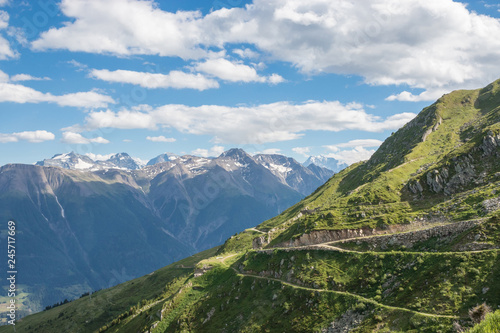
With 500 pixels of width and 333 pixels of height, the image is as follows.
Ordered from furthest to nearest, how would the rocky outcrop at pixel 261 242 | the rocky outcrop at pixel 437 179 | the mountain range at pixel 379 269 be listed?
the rocky outcrop at pixel 261 242, the rocky outcrop at pixel 437 179, the mountain range at pixel 379 269

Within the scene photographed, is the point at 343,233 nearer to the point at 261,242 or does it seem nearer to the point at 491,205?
the point at 491,205

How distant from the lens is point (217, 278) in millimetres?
104375

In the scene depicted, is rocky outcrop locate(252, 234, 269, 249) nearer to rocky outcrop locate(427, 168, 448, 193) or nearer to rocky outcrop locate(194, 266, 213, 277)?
rocky outcrop locate(194, 266, 213, 277)

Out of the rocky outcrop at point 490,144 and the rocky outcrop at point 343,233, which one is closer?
the rocky outcrop at point 343,233

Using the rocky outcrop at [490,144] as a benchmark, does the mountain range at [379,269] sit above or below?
below

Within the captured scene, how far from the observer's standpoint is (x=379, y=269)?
67.2 m

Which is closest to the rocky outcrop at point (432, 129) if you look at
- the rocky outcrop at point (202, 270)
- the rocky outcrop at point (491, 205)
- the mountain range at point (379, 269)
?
the mountain range at point (379, 269)

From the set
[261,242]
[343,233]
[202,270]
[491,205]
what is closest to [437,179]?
[491,205]

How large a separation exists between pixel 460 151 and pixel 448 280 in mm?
78055

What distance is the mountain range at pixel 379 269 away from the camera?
174 ft

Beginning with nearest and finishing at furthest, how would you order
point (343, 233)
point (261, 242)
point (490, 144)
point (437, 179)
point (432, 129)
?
point (343, 233) < point (437, 179) < point (490, 144) < point (261, 242) < point (432, 129)

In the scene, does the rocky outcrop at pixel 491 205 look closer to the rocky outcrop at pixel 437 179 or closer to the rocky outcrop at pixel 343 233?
the rocky outcrop at pixel 343 233

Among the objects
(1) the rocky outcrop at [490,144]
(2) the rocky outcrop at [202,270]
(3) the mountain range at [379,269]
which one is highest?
(1) the rocky outcrop at [490,144]

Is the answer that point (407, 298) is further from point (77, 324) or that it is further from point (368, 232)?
point (77, 324)
